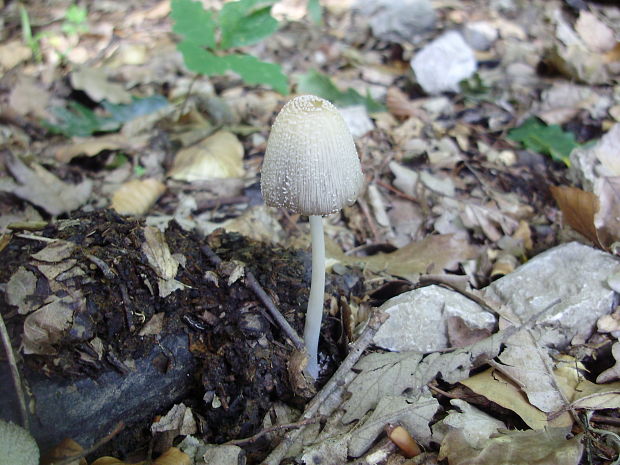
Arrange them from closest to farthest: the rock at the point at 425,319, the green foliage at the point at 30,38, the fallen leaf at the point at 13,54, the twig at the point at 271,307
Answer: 1. the twig at the point at 271,307
2. the rock at the point at 425,319
3. the fallen leaf at the point at 13,54
4. the green foliage at the point at 30,38

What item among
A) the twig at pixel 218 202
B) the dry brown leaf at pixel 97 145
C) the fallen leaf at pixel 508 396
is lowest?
the twig at pixel 218 202

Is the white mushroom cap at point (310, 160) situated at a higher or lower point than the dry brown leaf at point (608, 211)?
higher

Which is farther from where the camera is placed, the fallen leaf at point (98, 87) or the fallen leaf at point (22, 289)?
the fallen leaf at point (98, 87)

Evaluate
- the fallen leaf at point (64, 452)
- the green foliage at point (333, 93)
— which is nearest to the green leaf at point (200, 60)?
the green foliage at point (333, 93)

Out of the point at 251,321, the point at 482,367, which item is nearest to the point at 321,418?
the point at 251,321

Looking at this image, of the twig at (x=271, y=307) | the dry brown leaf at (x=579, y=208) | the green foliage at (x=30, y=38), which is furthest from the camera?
the green foliage at (x=30, y=38)

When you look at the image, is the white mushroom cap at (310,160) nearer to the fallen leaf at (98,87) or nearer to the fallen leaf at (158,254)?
the fallen leaf at (158,254)

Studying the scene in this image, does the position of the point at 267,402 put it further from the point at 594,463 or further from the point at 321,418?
the point at 594,463

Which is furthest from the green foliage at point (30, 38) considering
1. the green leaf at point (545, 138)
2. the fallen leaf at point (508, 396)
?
the fallen leaf at point (508, 396)
